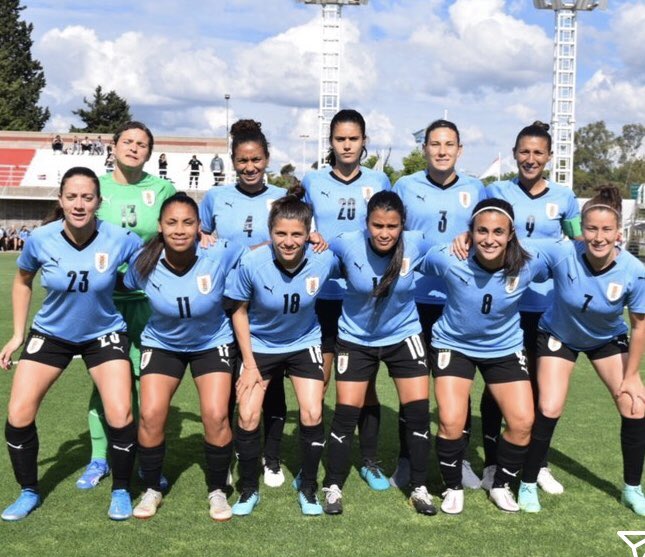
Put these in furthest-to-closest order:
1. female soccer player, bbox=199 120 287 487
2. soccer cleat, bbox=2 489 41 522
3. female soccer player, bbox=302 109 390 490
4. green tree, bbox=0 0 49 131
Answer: green tree, bbox=0 0 49 131 < female soccer player, bbox=302 109 390 490 < female soccer player, bbox=199 120 287 487 < soccer cleat, bbox=2 489 41 522

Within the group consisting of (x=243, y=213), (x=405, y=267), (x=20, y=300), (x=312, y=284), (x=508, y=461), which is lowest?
(x=508, y=461)

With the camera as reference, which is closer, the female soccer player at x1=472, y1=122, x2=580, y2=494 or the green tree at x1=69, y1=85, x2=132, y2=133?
the female soccer player at x1=472, y1=122, x2=580, y2=494

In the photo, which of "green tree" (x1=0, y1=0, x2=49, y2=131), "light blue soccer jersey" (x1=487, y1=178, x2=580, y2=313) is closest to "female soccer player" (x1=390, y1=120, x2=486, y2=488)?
"light blue soccer jersey" (x1=487, y1=178, x2=580, y2=313)

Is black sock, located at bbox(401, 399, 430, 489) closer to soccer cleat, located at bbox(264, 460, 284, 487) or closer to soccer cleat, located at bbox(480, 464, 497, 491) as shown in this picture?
soccer cleat, located at bbox(480, 464, 497, 491)

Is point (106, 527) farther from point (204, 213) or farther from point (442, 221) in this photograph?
point (442, 221)

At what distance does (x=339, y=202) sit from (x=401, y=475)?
5.84 ft

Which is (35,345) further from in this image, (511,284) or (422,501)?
(511,284)

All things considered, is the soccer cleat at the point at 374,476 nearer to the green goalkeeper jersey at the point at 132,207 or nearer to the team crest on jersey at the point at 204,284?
the team crest on jersey at the point at 204,284

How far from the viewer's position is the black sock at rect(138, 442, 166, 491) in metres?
4.05

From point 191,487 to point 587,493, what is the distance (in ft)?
8.07

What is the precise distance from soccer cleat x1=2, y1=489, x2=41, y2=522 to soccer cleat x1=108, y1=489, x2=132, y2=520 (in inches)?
16.8

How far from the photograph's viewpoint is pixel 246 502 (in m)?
4.10

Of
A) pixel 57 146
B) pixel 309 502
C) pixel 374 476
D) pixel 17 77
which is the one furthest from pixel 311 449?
pixel 17 77

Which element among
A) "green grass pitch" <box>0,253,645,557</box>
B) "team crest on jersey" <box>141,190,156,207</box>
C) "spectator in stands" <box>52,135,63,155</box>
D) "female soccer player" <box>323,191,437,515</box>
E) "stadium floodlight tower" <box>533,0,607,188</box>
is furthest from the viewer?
"spectator in stands" <box>52,135,63,155</box>
